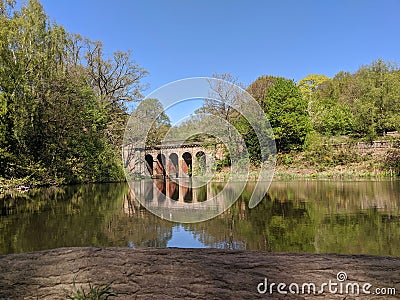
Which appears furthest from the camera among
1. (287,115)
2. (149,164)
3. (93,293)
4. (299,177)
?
(287,115)

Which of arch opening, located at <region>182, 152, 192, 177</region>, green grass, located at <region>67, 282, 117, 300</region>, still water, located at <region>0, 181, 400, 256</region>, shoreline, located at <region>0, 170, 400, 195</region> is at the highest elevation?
arch opening, located at <region>182, 152, 192, 177</region>

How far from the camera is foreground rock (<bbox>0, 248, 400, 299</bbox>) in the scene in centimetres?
255

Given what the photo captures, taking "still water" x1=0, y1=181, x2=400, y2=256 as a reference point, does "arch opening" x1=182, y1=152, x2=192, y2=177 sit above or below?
above

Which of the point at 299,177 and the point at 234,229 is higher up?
the point at 299,177

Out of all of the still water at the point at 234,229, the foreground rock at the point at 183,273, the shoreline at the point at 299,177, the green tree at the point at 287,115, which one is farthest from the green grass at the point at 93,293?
the green tree at the point at 287,115

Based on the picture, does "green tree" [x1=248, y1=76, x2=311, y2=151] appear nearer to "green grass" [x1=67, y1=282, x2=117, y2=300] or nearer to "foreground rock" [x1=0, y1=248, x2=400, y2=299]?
"foreground rock" [x1=0, y1=248, x2=400, y2=299]

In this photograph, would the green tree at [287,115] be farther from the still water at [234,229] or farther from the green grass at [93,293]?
the green grass at [93,293]

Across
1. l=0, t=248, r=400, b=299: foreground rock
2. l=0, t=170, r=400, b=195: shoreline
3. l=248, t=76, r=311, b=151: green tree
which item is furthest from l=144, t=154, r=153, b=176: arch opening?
l=0, t=248, r=400, b=299: foreground rock

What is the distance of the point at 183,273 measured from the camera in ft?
9.02

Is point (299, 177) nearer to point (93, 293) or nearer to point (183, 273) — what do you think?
point (183, 273)

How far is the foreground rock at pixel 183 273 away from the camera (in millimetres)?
2549

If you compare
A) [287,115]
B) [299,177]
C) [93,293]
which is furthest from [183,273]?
[287,115]

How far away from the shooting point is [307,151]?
25641 mm

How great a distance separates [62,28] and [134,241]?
18187mm
